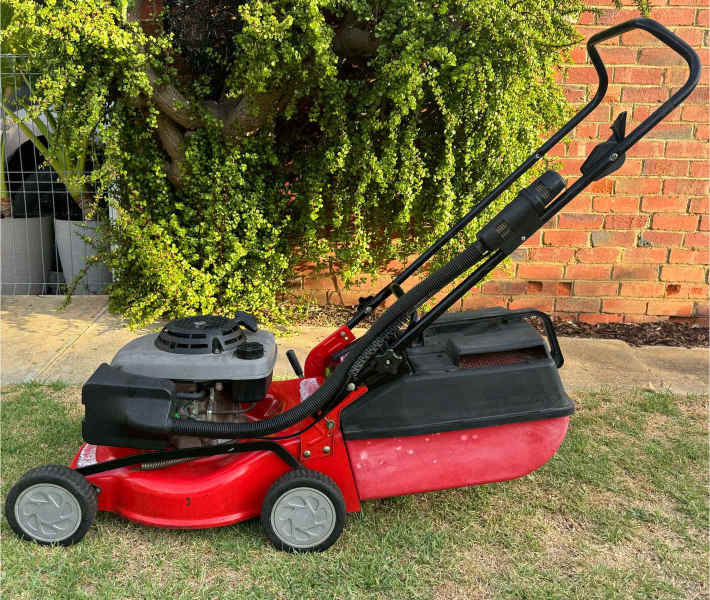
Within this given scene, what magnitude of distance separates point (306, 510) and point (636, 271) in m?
3.05

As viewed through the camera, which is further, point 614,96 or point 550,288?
point 550,288

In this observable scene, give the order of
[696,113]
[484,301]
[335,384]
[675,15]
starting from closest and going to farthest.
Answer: [335,384] → [675,15] → [696,113] → [484,301]

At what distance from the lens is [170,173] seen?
4004 millimetres

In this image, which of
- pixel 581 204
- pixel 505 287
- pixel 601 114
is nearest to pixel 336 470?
pixel 505 287

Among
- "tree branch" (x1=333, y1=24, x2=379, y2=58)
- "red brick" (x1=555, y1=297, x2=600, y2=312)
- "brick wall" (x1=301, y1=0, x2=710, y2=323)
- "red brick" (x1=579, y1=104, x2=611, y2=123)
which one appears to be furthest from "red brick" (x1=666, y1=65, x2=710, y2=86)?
"tree branch" (x1=333, y1=24, x2=379, y2=58)

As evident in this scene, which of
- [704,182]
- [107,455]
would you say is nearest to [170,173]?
[107,455]

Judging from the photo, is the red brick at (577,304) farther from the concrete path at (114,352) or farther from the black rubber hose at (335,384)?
the black rubber hose at (335,384)

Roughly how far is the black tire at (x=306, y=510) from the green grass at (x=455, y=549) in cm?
5

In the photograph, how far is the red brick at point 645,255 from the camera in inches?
168

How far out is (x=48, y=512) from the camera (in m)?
2.07

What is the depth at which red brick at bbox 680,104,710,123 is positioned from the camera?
→ 4094mm

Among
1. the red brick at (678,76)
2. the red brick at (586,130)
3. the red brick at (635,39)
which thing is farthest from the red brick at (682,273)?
the red brick at (635,39)

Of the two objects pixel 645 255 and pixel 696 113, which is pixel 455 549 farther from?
pixel 696 113

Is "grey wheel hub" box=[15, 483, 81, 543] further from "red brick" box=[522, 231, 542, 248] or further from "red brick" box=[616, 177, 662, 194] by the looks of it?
"red brick" box=[616, 177, 662, 194]
